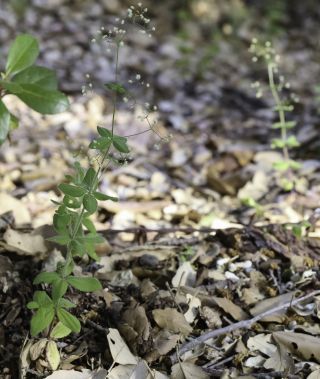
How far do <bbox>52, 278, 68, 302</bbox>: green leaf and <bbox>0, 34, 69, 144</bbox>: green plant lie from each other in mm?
640

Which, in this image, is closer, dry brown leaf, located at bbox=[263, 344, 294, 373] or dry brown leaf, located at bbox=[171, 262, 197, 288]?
dry brown leaf, located at bbox=[263, 344, 294, 373]

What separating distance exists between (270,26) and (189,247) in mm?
4271

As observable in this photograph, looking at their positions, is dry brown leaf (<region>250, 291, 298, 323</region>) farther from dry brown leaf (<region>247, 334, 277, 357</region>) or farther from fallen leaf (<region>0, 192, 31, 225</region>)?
fallen leaf (<region>0, 192, 31, 225</region>)

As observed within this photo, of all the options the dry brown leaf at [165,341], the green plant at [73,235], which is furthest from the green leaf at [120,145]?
the dry brown leaf at [165,341]

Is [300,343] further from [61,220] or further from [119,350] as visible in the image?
[61,220]

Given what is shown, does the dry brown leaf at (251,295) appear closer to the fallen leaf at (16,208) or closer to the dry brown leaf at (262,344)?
the dry brown leaf at (262,344)

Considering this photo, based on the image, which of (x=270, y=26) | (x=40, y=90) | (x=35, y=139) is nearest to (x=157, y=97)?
(x=35, y=139)

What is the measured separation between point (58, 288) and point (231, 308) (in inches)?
24.5

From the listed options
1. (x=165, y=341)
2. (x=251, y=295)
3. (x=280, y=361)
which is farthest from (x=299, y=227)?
(x=165, y=341)

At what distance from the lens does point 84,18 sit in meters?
5.43

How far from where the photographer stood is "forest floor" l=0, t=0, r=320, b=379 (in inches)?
65.6

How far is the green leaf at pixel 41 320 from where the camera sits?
150 cm

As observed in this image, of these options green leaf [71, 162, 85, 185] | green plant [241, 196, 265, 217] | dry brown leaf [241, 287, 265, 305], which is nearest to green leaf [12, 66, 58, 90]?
green leaf [71, 162, 85, 185]

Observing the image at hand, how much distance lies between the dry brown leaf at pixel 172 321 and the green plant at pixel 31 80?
2.54 feet
